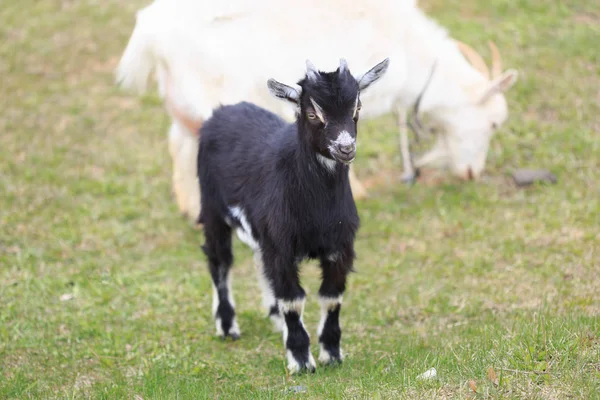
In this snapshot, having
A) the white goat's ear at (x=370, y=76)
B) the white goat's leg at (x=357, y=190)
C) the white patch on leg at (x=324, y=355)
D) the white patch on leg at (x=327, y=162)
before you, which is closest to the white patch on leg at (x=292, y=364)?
the white patch on leg at (x=324, y=355)

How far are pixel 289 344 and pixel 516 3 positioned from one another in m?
9.51

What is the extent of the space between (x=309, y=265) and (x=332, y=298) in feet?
10.1

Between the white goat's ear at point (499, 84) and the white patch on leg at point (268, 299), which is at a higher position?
the white goat's ear at point (499, 84)

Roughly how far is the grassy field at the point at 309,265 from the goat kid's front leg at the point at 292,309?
0.14 meters

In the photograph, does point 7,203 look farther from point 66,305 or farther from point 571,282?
point 571,282

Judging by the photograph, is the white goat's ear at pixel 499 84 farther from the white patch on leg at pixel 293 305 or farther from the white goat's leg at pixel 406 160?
the white patch on leg at pixel 293 305

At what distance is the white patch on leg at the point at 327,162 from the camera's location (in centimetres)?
512

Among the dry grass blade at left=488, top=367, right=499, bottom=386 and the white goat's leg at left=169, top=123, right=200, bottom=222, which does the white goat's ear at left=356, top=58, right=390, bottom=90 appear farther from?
the white goat's leg at left=169, top=123, right=200, bottom=222

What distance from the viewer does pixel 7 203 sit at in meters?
9.36

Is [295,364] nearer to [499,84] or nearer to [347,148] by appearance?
[347,148]

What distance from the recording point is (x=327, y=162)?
16.9ft

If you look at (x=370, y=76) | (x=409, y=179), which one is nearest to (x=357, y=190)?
(x=409, y=179)

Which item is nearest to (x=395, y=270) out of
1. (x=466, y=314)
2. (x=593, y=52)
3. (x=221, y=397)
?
(x=466, y=314)

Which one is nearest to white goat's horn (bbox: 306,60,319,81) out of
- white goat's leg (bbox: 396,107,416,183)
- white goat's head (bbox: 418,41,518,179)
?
white goat's head (bbox: 418,41,518,179)
